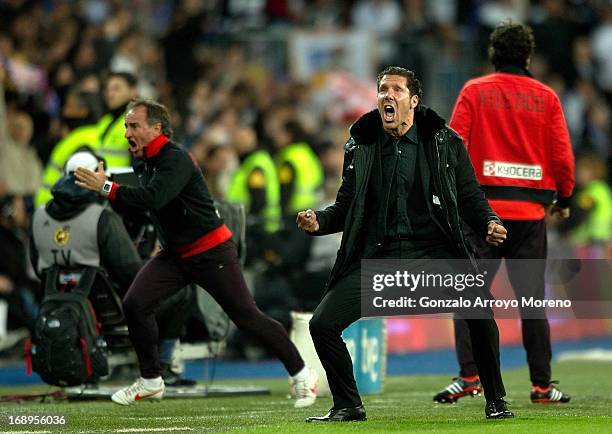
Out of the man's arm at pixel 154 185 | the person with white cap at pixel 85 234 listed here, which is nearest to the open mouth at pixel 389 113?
the man's arm at pixel 154 185

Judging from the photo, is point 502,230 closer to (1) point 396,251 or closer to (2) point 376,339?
(1) point 396,251

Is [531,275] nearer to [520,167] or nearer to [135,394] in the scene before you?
[520,167]

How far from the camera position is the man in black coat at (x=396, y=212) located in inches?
359

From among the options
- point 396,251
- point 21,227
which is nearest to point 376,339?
point 396,251

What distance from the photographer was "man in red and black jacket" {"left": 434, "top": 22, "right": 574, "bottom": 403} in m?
10.8

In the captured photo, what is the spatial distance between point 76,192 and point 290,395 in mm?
2274

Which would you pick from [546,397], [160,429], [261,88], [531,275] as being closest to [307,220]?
[160,429]

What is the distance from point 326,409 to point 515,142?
2.27 m

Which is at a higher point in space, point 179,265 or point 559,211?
point 559,211

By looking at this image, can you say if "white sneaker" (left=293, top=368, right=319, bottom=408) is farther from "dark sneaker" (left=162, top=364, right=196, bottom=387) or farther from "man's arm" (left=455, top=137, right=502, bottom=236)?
"man's arm" (left=455, top=137, right=502, bottom=236)

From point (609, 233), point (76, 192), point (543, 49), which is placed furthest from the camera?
point (543, 49)

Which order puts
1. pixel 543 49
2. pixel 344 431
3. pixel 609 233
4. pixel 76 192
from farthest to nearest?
pixel 543 49
pixel 609 233
pixel 76 192
pixel 344 431

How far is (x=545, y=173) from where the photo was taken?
36.0 feet

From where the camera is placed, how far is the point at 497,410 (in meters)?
9.21
